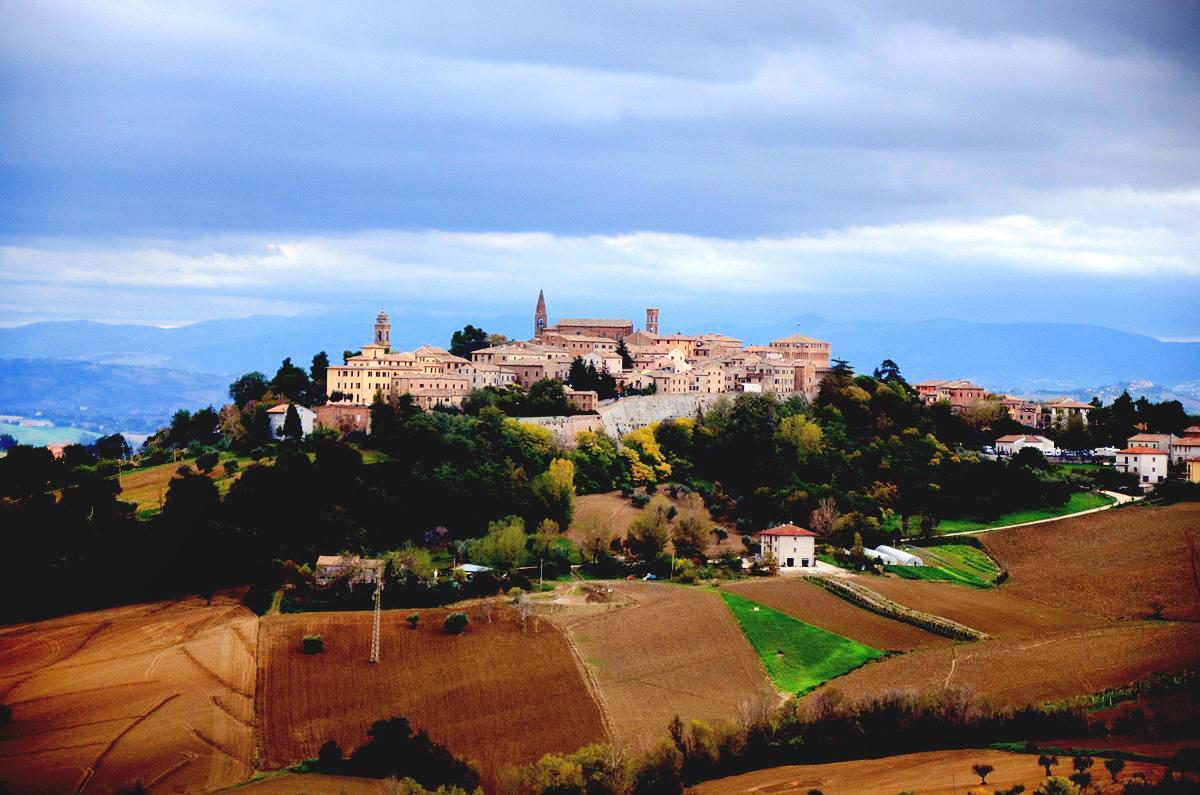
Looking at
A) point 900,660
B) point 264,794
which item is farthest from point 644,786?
point 900,660

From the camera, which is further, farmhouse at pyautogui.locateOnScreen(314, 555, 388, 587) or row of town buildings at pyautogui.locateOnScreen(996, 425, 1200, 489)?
row of town buildings at pyautogui.locateOnScreen(996, 425, 1200, 489)

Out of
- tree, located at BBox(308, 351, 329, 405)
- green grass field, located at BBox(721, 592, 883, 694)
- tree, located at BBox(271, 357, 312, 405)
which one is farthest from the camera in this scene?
tree, located at BBox(308, 351, 329, 405)

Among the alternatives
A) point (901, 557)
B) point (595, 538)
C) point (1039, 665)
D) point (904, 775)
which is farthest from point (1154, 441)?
point (904, 775)

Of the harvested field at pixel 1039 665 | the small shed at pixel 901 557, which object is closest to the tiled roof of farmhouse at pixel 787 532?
the small shed at pixel 901 557

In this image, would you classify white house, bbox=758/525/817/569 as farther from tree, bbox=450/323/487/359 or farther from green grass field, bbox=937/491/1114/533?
tree, bbox=450/323/487/359

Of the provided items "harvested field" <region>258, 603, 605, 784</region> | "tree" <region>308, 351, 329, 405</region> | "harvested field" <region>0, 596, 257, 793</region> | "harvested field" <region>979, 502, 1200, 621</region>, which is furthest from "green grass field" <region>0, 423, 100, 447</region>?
"harvested field" <region>979, 502, 1200, 621</region>

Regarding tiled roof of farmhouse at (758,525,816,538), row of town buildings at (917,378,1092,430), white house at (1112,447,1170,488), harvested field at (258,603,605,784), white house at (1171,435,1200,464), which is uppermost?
row of town buildings at (917,378,1092,430)
